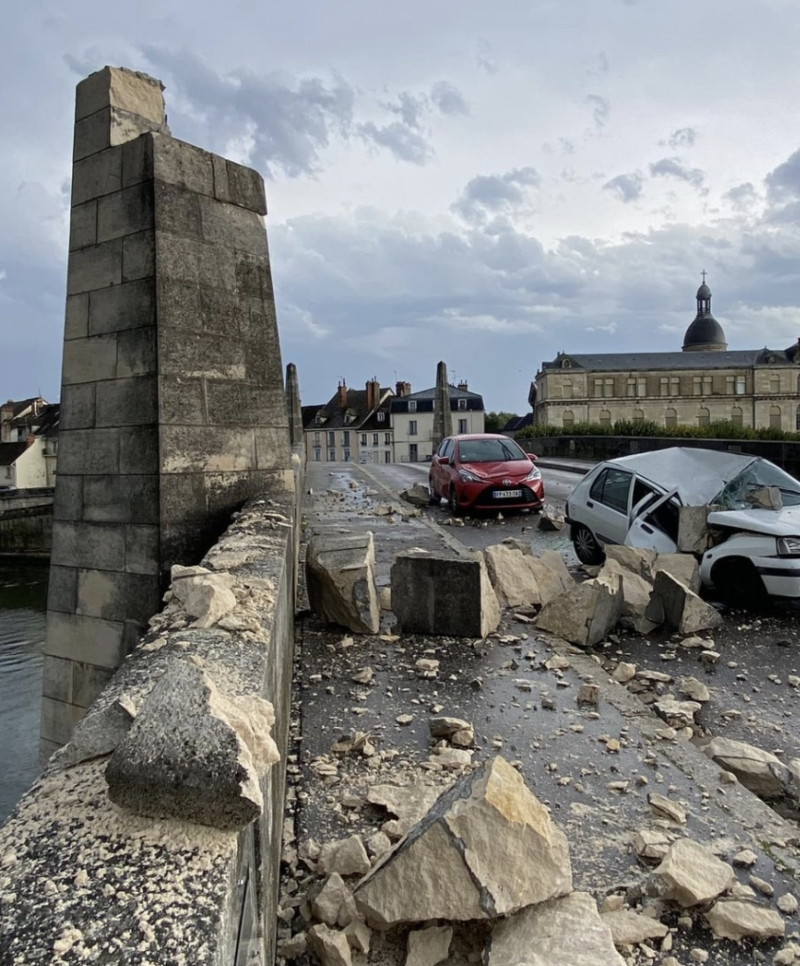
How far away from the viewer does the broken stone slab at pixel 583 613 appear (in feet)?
20.3

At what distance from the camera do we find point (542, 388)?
88688 millimetres

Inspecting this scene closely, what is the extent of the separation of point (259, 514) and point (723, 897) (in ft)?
11.9

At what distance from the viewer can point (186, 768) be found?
147 centimetres

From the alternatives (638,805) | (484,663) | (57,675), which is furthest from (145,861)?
(57,675)

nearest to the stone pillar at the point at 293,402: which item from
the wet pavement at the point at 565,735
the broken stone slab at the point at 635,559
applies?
the broken stone slab at the point at 635,559

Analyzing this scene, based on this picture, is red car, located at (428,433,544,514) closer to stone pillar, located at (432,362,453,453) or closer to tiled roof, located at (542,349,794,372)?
stone pillar, located at (432,362,453,453)

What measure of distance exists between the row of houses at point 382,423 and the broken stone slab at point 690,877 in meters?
71.4

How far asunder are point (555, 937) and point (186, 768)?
4.41 ft

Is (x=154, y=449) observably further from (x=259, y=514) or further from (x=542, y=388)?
(x=542, y=388)

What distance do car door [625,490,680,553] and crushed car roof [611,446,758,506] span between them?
18 cm

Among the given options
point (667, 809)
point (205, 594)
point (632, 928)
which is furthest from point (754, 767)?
point (205, 594)

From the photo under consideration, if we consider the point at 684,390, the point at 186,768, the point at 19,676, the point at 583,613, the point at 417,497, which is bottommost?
the point at 19,676

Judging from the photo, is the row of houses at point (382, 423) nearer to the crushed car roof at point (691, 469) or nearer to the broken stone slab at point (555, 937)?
the crushed car roof at point (691, 469)

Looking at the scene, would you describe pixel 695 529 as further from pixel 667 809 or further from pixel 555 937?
pixel 555 937
